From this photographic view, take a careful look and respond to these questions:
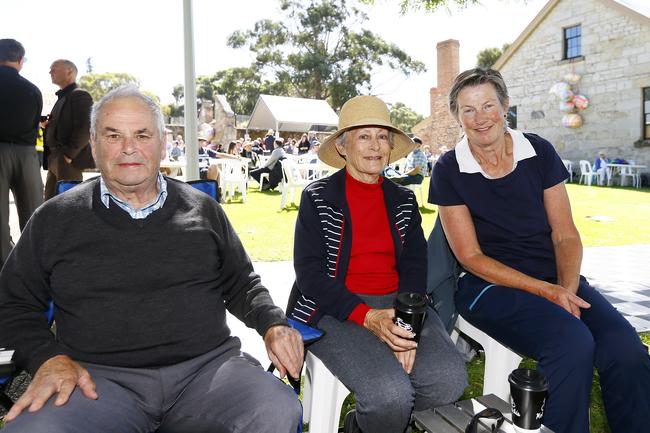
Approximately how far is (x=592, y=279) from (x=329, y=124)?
2464 centimetres

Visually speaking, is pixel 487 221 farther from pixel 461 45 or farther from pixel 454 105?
pixel 461 45

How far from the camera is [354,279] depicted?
223 cm

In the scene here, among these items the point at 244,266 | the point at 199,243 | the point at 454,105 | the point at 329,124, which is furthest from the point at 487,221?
the point at 329,124

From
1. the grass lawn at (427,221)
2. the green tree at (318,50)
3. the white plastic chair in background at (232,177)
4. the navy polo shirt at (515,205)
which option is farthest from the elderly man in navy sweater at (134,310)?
the green tree at (318,50)

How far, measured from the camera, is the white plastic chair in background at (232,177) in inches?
445

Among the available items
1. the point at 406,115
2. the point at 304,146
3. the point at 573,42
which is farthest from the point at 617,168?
the point at 406,115

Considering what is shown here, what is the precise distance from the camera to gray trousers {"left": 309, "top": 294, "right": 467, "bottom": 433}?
1.76 m

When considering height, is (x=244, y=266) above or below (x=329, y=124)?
below

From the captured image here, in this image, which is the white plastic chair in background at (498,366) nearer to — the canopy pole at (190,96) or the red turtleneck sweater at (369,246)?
the red turtleneck sweater at (369,246)

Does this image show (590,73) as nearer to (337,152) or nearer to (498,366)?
(337,152)

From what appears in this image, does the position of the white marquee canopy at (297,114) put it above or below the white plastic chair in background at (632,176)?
above

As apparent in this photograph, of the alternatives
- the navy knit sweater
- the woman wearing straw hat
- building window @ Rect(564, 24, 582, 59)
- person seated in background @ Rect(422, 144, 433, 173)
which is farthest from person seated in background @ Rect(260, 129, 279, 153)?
the navy knit sweater

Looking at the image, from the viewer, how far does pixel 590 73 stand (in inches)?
804

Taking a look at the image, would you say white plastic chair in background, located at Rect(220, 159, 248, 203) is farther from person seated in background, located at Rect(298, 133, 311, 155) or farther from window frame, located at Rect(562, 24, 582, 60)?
window frame, located at Rect(562, 24, 582, 60)
